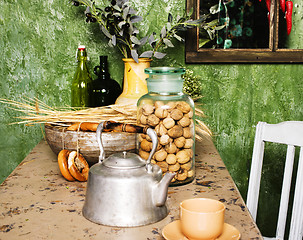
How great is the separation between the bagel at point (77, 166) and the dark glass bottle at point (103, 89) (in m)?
0.52

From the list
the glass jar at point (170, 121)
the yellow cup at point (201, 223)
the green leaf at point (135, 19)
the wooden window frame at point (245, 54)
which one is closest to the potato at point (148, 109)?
the glass jar at point (170, 121)

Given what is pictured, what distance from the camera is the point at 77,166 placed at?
3.61 feet

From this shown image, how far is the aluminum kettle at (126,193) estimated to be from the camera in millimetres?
785

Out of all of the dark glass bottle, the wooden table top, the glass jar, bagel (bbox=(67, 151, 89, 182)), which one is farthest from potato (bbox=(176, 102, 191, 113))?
the dark glass bottle

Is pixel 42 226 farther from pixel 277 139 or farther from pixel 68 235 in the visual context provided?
pixel 277 139

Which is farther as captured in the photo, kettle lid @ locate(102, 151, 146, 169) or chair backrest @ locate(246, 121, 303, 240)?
chair backrest @ locate(246, 121, 303, 240)

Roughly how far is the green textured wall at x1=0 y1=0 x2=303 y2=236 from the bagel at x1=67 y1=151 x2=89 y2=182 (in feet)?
→ 2.62

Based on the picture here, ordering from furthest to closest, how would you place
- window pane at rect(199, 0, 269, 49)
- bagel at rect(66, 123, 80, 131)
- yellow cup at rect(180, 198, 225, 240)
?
window pane at rect(199, 0, 269, 49)
bagel at rect(66, 123, 80, 131)
yellow cup at rect(180, 198, 225, 240)

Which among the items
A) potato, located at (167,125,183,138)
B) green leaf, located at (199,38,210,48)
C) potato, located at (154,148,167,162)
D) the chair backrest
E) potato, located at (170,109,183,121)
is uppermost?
green leaf, located at (199,38,210,48)

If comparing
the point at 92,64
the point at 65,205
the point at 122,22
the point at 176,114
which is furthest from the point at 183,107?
the point at 92,64

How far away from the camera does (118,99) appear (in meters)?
1.55

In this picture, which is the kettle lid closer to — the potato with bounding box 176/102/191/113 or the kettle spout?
the kettle spout

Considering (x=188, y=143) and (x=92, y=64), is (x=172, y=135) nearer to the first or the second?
(x=188, y=143)

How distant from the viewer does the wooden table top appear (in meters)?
0.76
